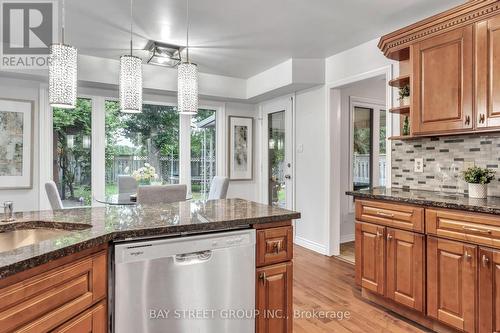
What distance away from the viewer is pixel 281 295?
171cm

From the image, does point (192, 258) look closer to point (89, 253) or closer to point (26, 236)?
point (89, 253)

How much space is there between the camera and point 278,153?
489cm

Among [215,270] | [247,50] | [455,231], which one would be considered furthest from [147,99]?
[455,231]

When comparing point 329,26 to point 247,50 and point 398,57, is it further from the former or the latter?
point 247,50

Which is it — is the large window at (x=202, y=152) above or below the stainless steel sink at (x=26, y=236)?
above

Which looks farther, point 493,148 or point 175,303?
point 493,148

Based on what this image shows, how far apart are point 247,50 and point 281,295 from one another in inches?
112

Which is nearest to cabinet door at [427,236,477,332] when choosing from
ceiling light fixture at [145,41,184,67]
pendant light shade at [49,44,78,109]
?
pendant light shade at [49,44,78,109]

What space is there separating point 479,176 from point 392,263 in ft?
2.94

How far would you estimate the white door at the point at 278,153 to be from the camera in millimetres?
4574

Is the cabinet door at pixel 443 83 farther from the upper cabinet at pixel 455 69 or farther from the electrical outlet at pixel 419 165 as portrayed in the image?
the electrical outlet at pixel 419 165

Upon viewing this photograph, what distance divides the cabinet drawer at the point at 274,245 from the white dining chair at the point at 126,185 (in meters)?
2.82

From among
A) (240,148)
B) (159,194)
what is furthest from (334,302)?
(240,148)

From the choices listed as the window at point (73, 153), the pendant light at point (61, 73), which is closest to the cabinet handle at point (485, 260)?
the pendant light at point (61, 73)
